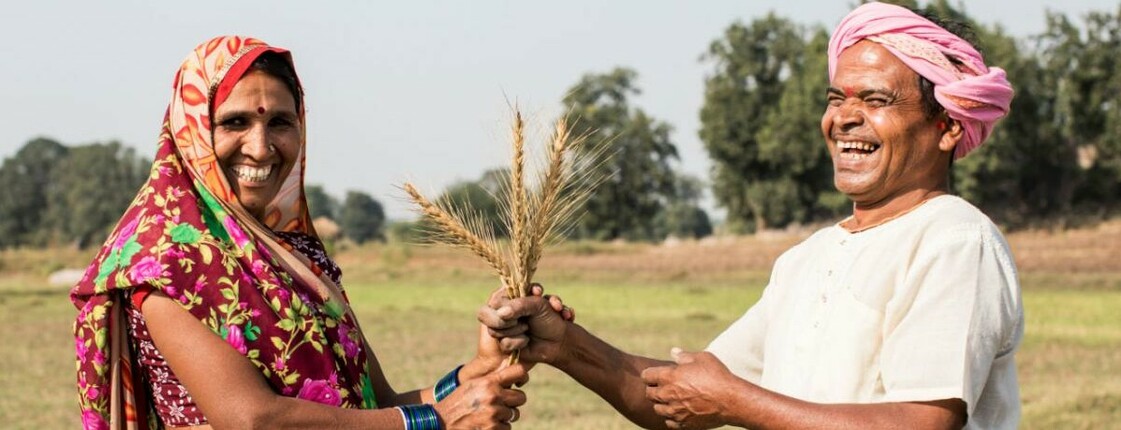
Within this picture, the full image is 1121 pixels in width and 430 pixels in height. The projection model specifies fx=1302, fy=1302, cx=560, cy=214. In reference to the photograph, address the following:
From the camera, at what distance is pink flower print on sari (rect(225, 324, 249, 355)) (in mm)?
3336

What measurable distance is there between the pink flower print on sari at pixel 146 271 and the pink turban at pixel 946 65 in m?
1.88

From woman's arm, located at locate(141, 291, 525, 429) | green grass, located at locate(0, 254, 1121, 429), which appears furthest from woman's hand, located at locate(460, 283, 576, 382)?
green grass, located at locate(0, 254, 1121, 429)

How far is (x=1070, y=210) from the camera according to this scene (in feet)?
179

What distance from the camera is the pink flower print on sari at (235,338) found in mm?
3336

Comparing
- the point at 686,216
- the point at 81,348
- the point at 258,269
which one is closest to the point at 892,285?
the point at 258,269

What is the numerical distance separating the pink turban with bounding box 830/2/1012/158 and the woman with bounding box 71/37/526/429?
139 cm

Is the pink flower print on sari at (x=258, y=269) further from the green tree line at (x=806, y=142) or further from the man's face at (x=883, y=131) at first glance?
the green tree line at (x=806, y=142)

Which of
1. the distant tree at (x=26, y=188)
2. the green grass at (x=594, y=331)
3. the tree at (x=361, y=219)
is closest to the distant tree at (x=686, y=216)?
the tree at (x=361, y=219)

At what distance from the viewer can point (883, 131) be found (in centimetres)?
331

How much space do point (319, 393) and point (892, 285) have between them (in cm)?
152

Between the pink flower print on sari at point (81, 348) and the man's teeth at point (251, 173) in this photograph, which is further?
the man's teeth at point (251, 173)

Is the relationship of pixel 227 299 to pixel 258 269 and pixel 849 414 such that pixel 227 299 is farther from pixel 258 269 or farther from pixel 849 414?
pixel 849 414

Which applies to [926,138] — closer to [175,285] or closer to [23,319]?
[175,285]

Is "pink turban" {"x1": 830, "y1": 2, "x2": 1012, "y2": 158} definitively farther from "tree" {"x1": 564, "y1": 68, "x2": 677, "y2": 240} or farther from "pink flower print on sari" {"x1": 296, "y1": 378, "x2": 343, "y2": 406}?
"tree" {"x1": 564, "y1": 68, "x2": 677, "y2": 240}
